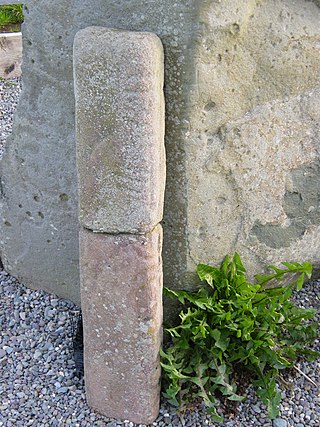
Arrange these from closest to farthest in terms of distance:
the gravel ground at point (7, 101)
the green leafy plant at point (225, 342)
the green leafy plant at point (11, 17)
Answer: the green leafy plant at point (225, 342) < the gravel ground at point (7, 101) < the green leafy plant at point (11, 17)

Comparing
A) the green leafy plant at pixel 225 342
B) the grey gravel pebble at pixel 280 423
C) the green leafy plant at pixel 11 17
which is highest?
the green leafy plant at pixel 225 342

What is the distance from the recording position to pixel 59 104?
2693 mm

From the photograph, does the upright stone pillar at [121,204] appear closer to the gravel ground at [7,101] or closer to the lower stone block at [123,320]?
the lower stone block at [123,320]

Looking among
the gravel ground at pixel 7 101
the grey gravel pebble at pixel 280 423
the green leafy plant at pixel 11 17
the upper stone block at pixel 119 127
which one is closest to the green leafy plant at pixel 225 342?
the grey gravel pebble at pixel 280 423

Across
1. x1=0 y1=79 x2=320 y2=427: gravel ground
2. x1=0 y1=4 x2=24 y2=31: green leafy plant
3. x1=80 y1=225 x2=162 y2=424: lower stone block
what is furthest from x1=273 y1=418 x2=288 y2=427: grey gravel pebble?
x1=0 y1=4 x2=24 y2=31: green leafy plant

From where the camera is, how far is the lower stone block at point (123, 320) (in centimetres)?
226

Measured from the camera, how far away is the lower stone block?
2.26 m

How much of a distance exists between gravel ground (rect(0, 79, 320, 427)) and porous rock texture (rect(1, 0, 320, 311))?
171 mm

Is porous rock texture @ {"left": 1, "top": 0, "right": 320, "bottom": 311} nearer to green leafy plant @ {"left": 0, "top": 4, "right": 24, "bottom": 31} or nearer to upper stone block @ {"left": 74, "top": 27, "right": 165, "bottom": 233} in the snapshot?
upper stone block @ {"left": 74, "top": 27, "right": 165, "bottom": 233}

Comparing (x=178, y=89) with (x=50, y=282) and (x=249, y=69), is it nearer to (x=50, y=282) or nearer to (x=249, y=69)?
(x=249, y=69)

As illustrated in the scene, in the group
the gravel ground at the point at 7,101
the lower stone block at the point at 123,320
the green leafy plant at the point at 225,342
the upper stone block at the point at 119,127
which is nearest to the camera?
the upper stone block at the point at 119,127

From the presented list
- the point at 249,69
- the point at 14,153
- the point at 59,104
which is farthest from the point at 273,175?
the point at 14,153

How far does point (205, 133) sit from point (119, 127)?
15.9 inches

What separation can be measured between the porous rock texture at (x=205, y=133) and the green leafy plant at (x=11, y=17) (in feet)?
11.1
